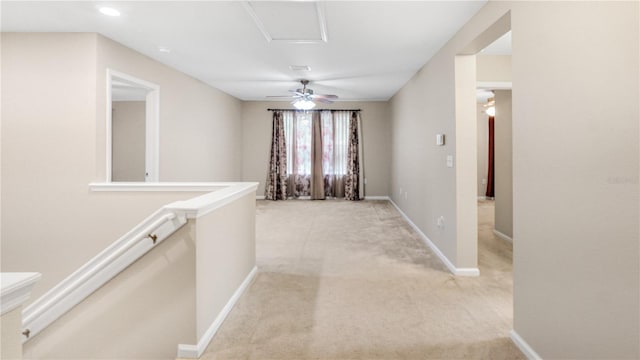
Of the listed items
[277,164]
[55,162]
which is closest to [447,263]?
[55,162]

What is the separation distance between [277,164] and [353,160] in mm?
1887

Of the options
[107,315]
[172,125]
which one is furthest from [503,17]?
[172,125]

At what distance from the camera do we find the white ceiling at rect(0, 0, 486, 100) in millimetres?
2721

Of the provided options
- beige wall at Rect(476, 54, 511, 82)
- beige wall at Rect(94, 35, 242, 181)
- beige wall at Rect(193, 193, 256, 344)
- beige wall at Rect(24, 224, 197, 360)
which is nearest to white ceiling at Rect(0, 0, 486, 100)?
beige wall at Rect(94, 35, 242, 181)

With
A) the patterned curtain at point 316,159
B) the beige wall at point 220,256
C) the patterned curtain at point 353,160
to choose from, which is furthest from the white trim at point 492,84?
the patterned curtain at point 316,159

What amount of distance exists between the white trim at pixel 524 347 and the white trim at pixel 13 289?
2.38 m

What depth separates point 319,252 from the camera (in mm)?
4062

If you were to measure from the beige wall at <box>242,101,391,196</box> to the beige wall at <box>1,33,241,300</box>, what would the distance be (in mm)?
4883

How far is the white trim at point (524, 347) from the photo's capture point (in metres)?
1.91

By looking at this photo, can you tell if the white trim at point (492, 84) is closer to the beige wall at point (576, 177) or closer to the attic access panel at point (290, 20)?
the beige wall at point (576, 177)

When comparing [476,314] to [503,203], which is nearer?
[476,314]

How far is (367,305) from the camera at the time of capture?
264 cm

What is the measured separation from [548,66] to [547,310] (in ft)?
4.32

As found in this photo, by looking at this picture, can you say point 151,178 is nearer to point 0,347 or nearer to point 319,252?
point 319,252
